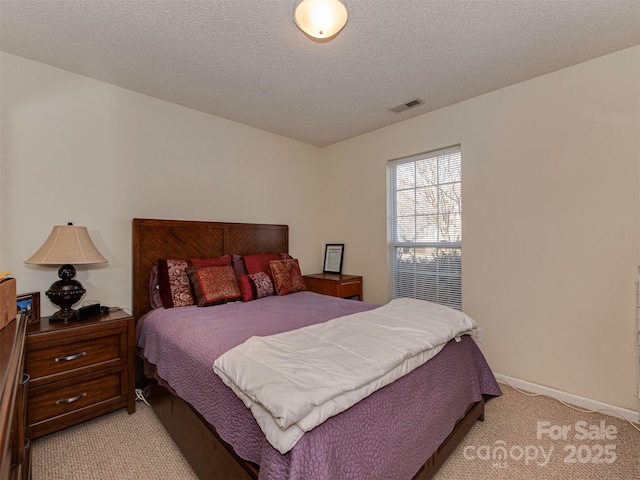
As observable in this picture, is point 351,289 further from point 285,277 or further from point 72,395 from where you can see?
point 72,395

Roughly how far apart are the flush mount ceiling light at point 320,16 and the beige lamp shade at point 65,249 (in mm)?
2040

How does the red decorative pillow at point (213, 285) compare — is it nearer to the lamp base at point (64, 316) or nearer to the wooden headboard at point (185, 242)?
the wooden headboard at point (185, 242)

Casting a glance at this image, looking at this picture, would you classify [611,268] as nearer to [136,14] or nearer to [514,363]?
[514,363]

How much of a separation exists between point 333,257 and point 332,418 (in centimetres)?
309

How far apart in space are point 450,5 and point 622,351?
2.57 meters

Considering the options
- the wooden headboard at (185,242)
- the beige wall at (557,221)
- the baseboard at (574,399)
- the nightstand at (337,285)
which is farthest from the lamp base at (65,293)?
the baseboard at (574,399)

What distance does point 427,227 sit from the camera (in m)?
3.28

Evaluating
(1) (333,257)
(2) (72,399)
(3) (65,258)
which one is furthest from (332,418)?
(1) (333,257)

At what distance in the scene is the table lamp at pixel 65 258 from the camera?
80.8 inches

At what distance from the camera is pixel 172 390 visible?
182 centimetres

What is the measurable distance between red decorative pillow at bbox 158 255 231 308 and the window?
7.21 ft

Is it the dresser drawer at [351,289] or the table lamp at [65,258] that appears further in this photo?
the dresser drawer at [351,289]

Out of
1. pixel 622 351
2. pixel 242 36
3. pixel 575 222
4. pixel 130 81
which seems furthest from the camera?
pixel 130 81

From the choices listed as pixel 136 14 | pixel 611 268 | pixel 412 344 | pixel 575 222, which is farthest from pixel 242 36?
pixel 611 268
